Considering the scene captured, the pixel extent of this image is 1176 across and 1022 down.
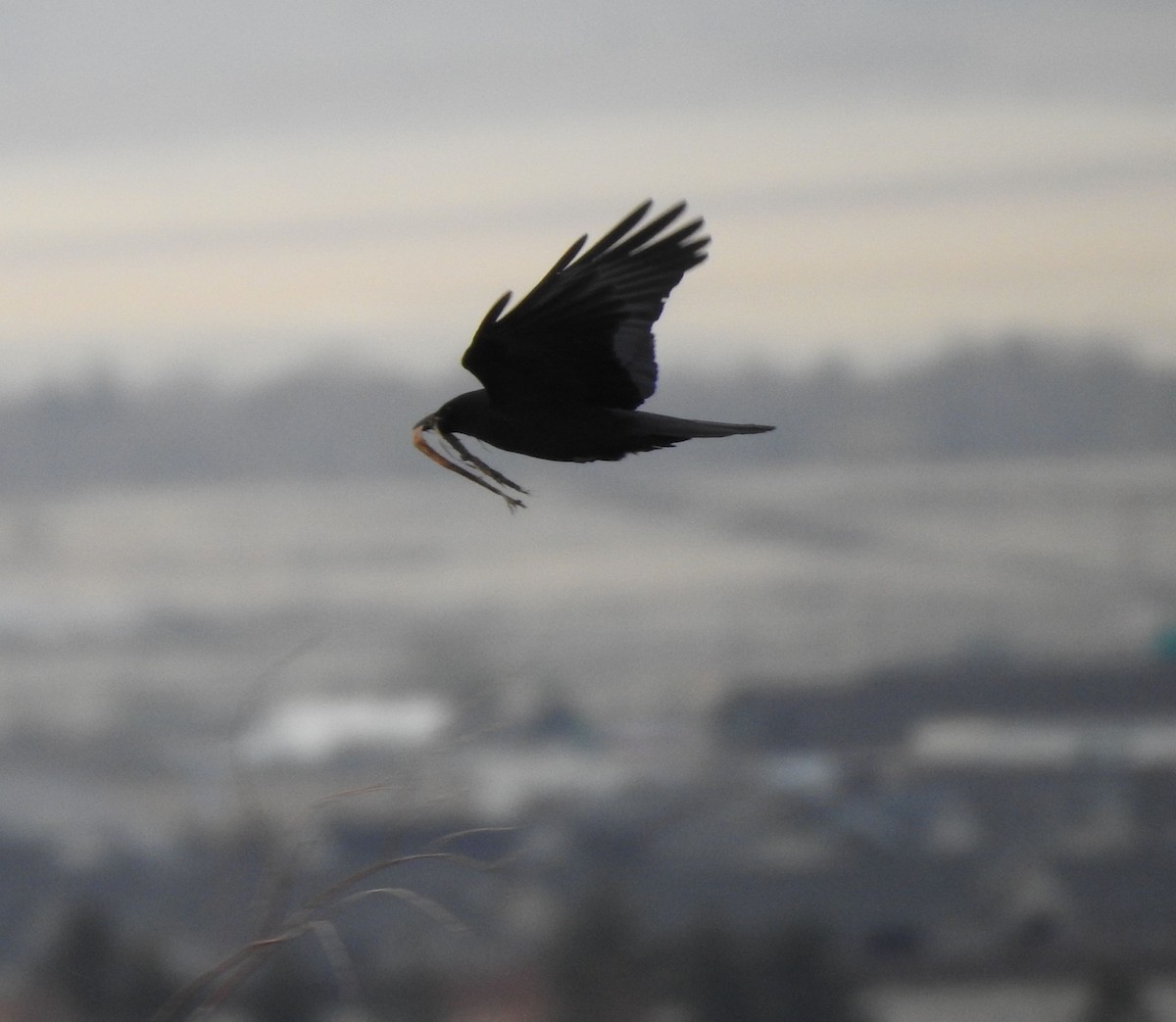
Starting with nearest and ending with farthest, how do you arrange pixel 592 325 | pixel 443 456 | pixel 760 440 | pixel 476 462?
pixel 476 462 → pixel 443 456 → pixel 592 325 → pixel 760 440

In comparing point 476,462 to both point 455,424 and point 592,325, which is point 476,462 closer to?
point 455,424

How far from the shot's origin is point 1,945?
89.9 meters

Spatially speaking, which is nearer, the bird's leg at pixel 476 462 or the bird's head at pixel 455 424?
the bird's leg at pixel 476 462

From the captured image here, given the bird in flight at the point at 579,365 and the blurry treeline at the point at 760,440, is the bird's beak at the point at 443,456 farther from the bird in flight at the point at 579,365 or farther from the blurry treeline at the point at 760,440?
the blurry treeline at the point at 760,440

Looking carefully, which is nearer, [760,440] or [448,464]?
[448,464]

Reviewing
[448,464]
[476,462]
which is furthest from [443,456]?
[476,462]

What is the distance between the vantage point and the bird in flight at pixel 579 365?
8.36 feet

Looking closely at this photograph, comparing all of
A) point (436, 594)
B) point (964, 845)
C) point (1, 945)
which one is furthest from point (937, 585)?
point (1, 945)

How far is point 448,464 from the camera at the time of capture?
8.57 feet

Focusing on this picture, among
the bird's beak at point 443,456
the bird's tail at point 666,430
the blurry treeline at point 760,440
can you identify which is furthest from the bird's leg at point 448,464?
the blurry treeline at point 760,440

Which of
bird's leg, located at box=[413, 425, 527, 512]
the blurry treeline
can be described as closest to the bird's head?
bird's leg, located at box=[413, 425, 527, 512]

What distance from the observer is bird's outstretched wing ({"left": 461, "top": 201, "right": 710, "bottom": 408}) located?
2.65 m

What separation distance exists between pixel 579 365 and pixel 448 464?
0.28 metres

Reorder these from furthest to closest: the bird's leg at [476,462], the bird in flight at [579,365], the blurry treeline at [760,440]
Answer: the blurry treeline at [760,440] < the bird in flight at [579,365] < the bird's leg at [476,462]
